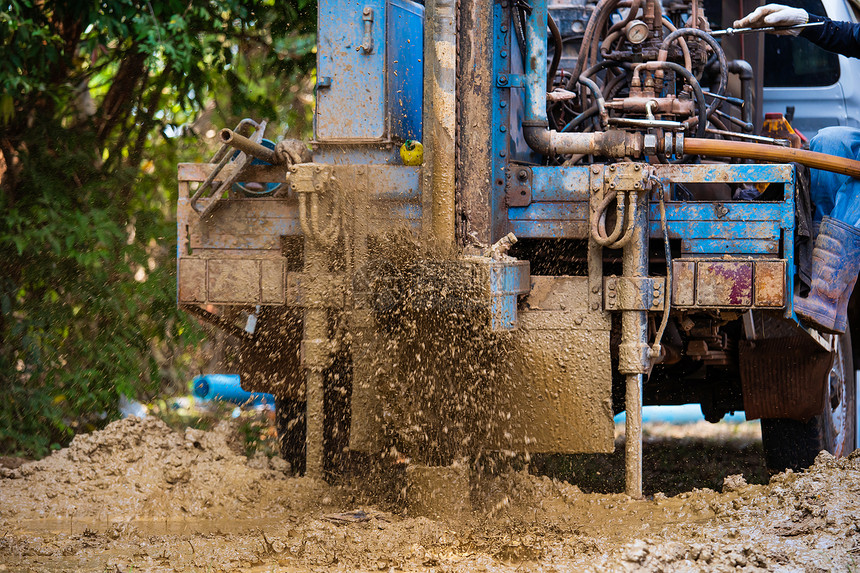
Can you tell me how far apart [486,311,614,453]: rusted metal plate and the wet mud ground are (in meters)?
0.27

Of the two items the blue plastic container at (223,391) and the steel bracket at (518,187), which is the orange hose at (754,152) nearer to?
the steel bracket at (518,187)

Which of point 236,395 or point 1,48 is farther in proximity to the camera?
point 236,395

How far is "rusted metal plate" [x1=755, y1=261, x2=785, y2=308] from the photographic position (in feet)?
12.7

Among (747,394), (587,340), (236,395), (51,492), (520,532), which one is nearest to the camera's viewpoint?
(520,532)

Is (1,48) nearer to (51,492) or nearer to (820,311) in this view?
(51,492)

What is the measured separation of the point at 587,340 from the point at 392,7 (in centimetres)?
150

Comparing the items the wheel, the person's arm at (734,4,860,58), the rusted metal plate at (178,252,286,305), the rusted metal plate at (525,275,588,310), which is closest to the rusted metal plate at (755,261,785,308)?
the rusted metal plate at (525,275,588,310)

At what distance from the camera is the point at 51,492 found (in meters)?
4.35

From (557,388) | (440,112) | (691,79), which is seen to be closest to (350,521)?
(557,388)

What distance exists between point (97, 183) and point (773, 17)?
13.0ft

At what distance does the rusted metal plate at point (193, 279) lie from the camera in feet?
13.8

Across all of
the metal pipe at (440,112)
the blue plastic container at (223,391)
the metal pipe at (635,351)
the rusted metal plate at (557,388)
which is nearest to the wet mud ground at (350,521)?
the metal pipe at (635,351)

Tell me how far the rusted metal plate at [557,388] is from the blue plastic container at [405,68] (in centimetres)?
90

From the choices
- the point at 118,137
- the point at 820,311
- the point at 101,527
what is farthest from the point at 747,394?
the point at 118,137
